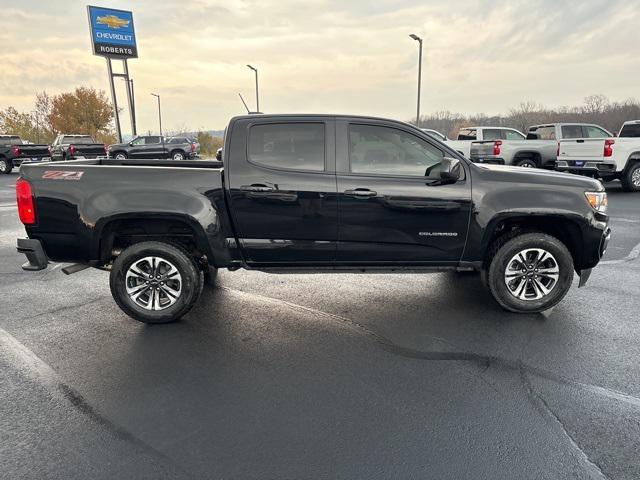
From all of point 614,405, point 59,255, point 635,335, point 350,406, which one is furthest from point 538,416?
point 59,255

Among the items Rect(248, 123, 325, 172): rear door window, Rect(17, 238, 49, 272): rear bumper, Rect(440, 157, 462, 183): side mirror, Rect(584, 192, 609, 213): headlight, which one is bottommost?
Rect(17, 238, 49, 272): rear bumper

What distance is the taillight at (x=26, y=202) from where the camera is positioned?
3.92m

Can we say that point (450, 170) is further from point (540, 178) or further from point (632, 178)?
point (632, 178)

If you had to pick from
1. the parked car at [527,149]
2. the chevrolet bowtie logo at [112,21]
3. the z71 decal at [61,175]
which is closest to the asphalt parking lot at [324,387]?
the z71 decal at [61,175]

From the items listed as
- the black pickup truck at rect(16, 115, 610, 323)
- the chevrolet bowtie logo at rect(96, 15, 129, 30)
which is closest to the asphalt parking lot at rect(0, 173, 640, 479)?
the black pickup truck at rect(16, 115, 610, 323)

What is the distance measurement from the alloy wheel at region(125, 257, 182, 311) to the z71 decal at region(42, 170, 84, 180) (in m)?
0.92

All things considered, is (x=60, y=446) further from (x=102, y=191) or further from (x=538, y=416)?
(x=538, y=416)

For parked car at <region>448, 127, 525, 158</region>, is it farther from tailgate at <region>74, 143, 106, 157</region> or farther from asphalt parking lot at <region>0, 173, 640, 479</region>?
tailgate at <region>74, 143, 106, 157</region>

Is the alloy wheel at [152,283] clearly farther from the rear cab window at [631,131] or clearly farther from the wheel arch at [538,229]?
the rear cab window at [631,131]

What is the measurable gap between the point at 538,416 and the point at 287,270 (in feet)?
8.05

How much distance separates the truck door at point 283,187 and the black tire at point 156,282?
22.7 inches

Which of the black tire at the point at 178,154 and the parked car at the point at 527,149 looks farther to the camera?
the black tire at the point at 178,154

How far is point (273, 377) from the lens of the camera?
319 centimetres

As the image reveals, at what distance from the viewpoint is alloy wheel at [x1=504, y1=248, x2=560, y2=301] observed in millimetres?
4219
